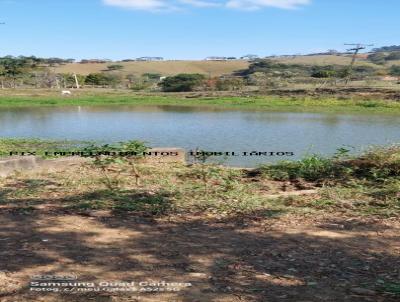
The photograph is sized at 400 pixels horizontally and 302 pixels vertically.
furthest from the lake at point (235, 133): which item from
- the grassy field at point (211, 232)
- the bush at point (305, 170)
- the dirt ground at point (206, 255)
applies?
the dirt ground at point (206, 255)

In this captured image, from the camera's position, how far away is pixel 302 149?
1405 centimetres

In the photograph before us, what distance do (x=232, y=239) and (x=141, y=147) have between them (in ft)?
14.2

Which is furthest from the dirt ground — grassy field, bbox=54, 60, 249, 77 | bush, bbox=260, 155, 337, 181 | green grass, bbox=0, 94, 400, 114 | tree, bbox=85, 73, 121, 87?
grassy field, bbox=54, 60, 249, 77

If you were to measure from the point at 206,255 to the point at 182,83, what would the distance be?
49.0m

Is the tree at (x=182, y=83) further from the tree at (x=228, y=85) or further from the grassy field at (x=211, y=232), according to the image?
the grassy field at (x=211, y=232)

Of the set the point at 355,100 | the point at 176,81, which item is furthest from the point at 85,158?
the point at 176,81

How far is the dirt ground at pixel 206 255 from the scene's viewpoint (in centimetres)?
335

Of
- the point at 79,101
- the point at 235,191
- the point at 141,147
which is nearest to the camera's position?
the point at 235,191

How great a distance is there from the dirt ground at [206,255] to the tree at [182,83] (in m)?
46.7

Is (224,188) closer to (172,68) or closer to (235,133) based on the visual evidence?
(235,133)

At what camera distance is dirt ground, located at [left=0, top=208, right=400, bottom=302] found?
11.0ft

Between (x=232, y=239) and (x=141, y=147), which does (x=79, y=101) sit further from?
(x=232, y=239)

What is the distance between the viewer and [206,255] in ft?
13.3

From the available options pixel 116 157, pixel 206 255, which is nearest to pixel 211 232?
pixel 206 255
